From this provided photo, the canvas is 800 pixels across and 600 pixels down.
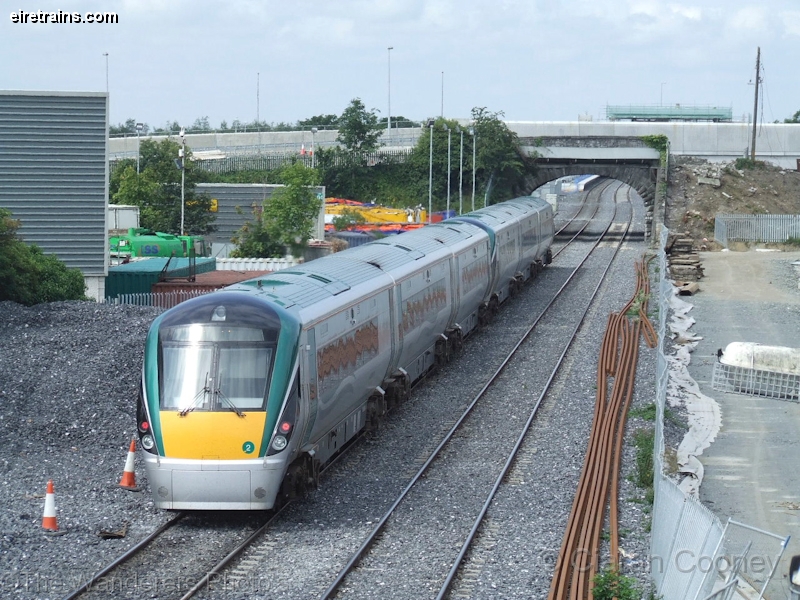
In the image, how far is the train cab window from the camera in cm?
1253

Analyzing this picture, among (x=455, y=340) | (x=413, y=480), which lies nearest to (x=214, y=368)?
(x=413, y=480)

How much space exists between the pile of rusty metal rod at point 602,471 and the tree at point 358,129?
39639 millimetres

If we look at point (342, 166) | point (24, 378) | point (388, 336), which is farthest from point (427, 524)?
point (342, 166)

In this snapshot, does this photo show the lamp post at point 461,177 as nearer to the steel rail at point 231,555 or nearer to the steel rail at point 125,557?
the steel rail at point 231,555

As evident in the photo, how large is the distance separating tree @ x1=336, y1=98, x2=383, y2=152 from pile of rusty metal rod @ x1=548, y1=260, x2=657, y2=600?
39639 millimetres

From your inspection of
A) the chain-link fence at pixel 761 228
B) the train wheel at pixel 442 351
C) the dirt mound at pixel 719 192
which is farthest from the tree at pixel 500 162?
the train wheel at pixel 442 351

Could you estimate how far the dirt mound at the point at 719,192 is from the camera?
5353 cm

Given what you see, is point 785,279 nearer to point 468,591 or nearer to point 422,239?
point 422,239

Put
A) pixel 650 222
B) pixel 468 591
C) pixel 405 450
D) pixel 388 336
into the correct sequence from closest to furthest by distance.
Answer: pixel 468 591 < pixel 405 450 < pixel 388 336 < pixel 650 222

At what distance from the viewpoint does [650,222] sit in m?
54.2

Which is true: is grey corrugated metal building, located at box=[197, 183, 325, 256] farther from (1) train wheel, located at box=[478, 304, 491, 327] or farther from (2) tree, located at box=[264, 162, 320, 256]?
(1) train wheel, located at box=[478, 304, 491, 327]

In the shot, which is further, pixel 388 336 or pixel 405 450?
pixel 388 336

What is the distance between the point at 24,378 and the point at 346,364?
630cm

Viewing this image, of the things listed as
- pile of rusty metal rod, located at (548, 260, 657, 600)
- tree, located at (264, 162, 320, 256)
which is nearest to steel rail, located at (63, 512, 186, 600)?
pile of rusty metal rod, located at (548, 260, 657, 600)
